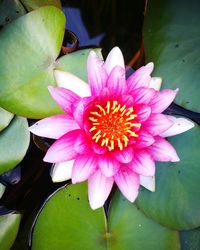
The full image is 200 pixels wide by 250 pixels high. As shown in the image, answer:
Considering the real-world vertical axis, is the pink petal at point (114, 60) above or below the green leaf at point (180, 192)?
above

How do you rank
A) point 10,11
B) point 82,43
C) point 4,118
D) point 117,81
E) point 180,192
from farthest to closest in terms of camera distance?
point 82,43 < point 10,11 < point 4,118 < point 180,192 < point 117,81

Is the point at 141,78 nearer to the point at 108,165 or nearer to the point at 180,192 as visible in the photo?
the point at 108,165

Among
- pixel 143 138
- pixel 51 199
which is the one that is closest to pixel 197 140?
pixel 143 138

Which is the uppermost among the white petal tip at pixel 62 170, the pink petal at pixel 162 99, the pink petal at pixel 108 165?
the pink petal at pixel 162 99

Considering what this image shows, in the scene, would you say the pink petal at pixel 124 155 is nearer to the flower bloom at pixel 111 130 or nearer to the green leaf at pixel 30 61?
the flower bloom at pixel 111 130

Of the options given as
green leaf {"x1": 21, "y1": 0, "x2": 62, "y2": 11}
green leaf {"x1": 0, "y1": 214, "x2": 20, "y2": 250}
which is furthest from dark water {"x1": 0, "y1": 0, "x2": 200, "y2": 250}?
green leaf {"x1": 21, "y1": 0, "x2": 62, "y2": 11}

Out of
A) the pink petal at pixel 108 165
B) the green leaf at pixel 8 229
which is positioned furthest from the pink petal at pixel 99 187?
the green leaf at pixel 8 229

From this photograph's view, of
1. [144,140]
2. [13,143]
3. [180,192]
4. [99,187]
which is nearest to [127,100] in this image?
[144,140]
